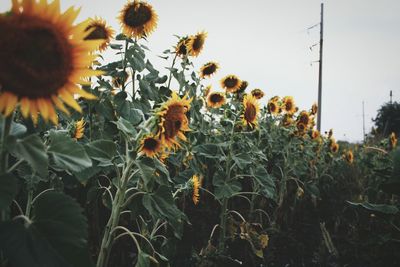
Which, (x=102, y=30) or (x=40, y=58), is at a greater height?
(x=102, y=30)

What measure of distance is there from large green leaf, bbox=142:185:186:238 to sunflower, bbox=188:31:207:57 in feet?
6.60

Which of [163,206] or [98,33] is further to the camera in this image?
[98,33]

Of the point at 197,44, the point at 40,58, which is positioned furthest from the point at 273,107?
the point at 40,58

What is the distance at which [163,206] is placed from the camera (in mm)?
1482

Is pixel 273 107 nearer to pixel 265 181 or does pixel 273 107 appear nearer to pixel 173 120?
pixel 265 181

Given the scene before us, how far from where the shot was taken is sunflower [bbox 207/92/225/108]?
174 inches

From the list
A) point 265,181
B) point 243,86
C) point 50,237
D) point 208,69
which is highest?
point 208,69

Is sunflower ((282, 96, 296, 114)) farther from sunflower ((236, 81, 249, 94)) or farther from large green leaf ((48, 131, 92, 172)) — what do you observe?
large green leaf ((48, 131, 92, 172))

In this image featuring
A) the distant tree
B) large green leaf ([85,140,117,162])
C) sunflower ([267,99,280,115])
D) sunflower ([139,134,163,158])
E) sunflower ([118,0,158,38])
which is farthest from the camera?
the distant tree

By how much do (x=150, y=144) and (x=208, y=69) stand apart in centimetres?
264

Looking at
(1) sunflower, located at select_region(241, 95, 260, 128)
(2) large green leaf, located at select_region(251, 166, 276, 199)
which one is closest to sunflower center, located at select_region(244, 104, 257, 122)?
(1) sunflower, located at select_region(241, 95, 260, 128)

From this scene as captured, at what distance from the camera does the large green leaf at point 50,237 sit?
0.81 meters

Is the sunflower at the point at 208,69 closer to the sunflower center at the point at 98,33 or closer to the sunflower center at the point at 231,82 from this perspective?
the sunflower center at the point at 231,82

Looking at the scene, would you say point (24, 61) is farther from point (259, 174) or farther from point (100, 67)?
point (259, 174)
